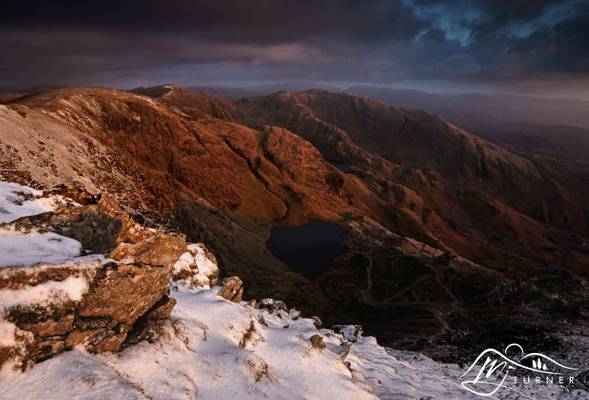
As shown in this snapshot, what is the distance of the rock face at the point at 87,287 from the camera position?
12320mm

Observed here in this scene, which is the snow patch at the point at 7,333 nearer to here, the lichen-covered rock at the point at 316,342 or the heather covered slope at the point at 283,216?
the lichen-covered rock at the point at 316,342

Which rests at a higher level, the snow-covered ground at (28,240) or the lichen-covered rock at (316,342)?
the snow-covered ground at (28,240)

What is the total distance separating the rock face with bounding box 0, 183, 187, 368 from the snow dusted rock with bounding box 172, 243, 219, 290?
7.13m

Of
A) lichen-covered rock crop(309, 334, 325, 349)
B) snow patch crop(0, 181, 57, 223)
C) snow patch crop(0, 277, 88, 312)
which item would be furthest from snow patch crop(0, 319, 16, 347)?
lichen-covered rock crop(309, 334, 325, 349)

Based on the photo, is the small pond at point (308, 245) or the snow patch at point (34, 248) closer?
the snow patch at point (34, 248)

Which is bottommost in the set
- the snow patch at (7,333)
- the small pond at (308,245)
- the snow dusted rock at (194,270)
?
the small pond at (308,245)

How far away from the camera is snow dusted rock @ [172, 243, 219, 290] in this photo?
24984 millimetres

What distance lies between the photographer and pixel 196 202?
92.0 metres

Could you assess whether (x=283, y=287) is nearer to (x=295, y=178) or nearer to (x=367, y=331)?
(x=367, y=331)

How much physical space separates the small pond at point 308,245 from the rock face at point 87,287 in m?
65.7

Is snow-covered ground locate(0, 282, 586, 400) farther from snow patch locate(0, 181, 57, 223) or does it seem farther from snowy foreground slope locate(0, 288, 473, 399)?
snow patch locate(0, 181, 57, 223)

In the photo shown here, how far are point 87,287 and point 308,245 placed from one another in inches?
3251

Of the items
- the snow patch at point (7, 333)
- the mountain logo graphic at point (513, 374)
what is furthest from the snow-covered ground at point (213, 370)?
the mountain logo graphic at point (513, 374)

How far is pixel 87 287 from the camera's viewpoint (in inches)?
546
